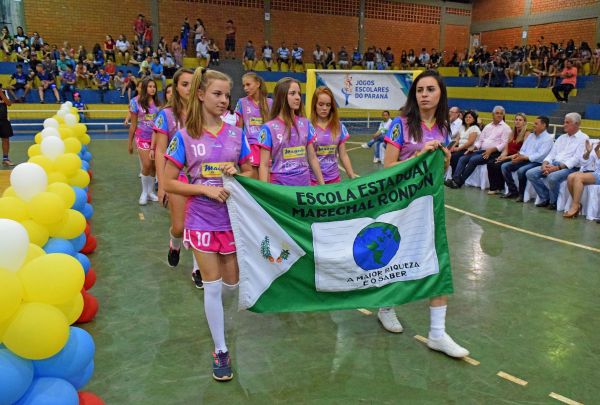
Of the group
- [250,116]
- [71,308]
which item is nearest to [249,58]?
[250,116]

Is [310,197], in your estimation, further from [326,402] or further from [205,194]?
[326,402]

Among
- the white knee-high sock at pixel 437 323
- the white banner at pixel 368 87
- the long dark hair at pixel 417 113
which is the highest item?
the white banner at pixel 368 87

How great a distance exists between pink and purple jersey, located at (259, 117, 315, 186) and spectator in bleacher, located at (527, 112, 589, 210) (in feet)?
17.9

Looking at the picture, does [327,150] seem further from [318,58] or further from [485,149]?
[318,58]

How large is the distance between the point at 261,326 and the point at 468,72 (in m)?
24.8

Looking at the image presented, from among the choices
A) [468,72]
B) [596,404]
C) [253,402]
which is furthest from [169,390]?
[468,72]

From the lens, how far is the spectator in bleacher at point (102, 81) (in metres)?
19.9

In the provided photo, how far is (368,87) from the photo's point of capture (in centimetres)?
1038

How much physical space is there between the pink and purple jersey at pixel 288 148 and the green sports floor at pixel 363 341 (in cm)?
127

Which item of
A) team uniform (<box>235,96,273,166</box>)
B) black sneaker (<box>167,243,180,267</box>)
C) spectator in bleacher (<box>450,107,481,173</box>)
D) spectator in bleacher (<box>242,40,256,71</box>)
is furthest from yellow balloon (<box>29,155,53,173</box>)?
spectator in bleacher (<box>242,40,256,71</box>)

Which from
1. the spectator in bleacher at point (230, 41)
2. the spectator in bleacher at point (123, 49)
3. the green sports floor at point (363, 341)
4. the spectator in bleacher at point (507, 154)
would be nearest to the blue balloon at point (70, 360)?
the green sports floor at point (363, 341)

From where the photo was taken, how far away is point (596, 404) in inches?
119

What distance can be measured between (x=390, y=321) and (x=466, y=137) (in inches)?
298

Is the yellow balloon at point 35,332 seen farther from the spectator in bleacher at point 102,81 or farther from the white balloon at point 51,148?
the spectator in bleacher at point 102,81
